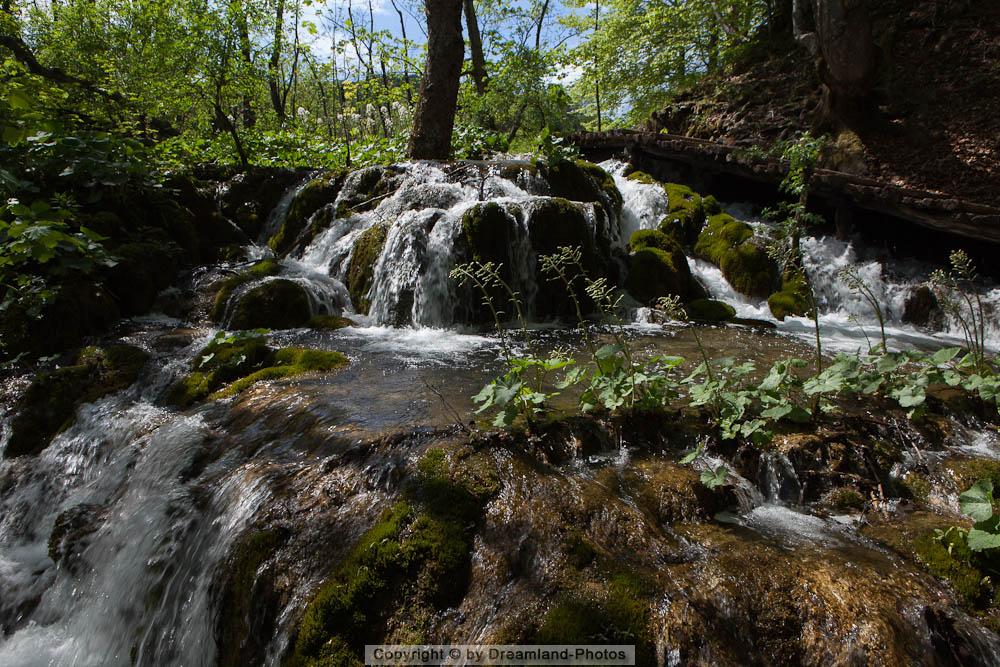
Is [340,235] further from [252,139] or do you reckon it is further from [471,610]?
[471,610]

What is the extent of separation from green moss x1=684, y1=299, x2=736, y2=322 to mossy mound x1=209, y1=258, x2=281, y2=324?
7103mm

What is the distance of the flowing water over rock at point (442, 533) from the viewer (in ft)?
6.37

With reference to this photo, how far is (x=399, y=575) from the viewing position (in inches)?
84.7

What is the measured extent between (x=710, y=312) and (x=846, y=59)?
7.66 meters

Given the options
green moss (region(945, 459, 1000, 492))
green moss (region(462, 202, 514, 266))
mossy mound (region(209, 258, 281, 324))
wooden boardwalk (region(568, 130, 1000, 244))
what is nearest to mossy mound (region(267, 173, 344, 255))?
mossy mound (region(209, 258, 281, 324))

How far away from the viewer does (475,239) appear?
26.2 ft

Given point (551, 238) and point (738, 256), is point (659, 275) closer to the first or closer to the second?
point (551, 238)

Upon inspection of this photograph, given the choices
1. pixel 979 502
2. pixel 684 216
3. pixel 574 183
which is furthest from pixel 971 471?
pixel 684 216

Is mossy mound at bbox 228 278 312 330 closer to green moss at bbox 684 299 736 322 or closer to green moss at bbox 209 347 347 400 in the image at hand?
green moss at bbox 209 347 347 400

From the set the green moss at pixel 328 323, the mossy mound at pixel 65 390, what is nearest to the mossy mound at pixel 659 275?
the green moss at pixel 328 323

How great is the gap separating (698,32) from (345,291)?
54.1 feet

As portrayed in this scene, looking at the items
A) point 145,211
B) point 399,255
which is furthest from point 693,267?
point 145,211

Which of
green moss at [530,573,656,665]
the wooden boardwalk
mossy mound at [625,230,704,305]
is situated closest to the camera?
green moss at [530,573,656,665]

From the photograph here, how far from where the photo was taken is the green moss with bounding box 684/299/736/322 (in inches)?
308
